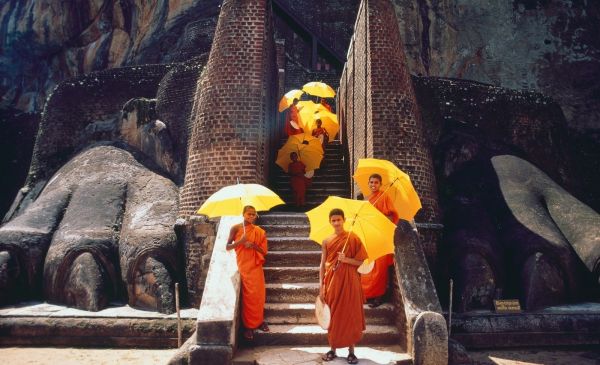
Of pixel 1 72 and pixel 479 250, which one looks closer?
pixel 479 250

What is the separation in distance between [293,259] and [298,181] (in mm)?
2912

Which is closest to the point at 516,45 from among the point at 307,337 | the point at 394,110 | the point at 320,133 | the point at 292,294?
the point at 320,133

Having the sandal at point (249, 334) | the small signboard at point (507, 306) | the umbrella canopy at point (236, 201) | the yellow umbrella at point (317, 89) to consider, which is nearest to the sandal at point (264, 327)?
the sandal at point (249, 334)

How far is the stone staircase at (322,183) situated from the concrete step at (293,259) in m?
2.60

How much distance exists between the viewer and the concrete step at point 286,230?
7051 millimetres

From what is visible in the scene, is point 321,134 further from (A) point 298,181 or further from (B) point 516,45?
(B) point 516,45

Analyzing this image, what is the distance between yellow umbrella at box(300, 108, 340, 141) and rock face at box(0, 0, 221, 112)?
1086cm

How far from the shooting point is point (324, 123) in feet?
37.1

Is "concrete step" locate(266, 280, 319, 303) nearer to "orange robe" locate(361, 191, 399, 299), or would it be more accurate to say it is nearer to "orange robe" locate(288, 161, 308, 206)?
"orange robe" locate(361, 191, 399, 299)

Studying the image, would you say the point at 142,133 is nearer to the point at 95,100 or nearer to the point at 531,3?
the point at 95,100

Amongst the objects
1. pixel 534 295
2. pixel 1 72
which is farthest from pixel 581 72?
pixel 1 72

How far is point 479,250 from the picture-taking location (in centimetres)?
840

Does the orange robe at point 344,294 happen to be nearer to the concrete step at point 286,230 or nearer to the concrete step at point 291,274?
the concrete step at point 291,274

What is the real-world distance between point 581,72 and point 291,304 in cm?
1801
